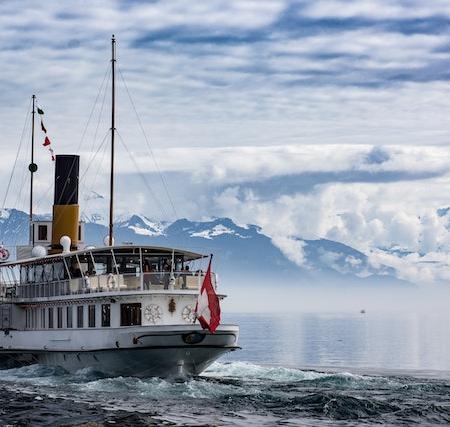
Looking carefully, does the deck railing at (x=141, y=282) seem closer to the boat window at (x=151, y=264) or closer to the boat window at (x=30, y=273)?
the boat window at (x=151, y=264)

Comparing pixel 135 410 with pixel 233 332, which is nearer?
pixel 135 410

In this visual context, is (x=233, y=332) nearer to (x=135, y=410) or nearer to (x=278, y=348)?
(x=135, y=410)

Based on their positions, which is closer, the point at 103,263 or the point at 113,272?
the point at 113,272

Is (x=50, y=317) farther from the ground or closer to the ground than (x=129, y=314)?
closer to the ground

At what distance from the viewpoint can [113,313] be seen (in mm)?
48438

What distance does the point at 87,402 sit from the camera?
41.1 metres

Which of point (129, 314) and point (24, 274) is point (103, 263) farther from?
point (24, 274)

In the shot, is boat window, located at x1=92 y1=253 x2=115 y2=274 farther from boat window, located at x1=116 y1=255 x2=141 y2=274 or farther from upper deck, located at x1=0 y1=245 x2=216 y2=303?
boat window, located at x1=116 y1=255 x2=141 y2=274

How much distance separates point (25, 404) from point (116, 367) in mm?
7341

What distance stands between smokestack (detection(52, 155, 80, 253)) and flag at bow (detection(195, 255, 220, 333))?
15.9 metres

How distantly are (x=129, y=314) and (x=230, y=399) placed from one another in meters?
8.65

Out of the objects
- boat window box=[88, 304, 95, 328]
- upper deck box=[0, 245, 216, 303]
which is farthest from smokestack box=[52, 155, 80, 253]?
boat window box=[88, 304, 95, 328]

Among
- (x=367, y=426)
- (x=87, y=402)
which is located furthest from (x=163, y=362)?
(x=367, y=426)

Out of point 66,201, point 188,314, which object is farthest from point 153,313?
point 66,201
